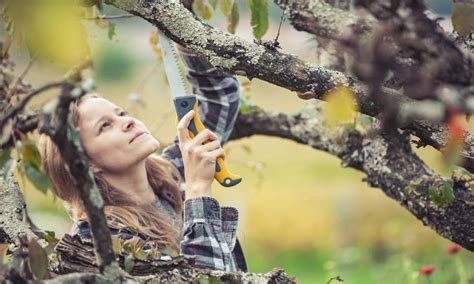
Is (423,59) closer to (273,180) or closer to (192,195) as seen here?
(192,195)

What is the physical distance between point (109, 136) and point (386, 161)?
1.97 feet

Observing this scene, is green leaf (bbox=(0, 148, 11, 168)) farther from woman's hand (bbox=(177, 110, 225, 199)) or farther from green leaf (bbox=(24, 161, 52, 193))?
woman's hand (bbox=(177, 110, 225, 199))

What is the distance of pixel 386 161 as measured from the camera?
A: 1.83 metres

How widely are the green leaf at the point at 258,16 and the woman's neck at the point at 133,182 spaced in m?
0.37

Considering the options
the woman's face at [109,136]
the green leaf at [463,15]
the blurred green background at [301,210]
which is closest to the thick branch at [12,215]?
the woman's face at [109,136]

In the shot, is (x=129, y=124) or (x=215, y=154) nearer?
(x=215, y=154)

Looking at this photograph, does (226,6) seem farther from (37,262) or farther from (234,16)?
(37,262)

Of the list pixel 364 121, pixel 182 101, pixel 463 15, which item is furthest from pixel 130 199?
pixel 463 15

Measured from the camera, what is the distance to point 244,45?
1.21 m

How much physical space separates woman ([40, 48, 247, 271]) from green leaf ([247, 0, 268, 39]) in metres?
0.15

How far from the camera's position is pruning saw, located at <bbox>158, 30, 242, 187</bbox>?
1523 mm

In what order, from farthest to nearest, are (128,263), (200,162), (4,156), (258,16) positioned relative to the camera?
(258,16), (200,162), (128,263), (4,156)

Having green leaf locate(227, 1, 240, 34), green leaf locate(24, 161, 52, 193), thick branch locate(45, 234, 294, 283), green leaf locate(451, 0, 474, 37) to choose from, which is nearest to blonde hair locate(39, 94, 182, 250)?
green leaf locate(227, 1, 240, 34)

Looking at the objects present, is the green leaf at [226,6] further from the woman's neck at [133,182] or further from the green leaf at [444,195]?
the green leaf at [444,195]
